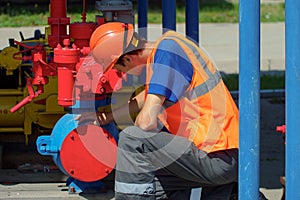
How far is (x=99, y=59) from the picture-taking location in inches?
A: 157

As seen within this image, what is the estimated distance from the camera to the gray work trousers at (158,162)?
3699 mm

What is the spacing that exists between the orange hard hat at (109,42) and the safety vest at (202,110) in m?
0.17

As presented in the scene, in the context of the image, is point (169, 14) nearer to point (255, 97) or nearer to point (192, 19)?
point (192, 19)

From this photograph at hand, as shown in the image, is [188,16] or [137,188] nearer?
[137,188]

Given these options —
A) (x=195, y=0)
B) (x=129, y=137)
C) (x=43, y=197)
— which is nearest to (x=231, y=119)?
(x=129, y=137)

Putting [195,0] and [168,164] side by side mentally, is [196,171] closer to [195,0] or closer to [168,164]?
[168,164]

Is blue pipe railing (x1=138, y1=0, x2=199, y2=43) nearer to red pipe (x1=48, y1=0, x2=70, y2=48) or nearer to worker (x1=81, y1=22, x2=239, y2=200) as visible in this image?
red pipe (x1=48, y1=0, x2=70, y2=48)

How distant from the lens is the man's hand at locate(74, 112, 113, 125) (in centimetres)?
427

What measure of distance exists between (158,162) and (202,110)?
0.32 m

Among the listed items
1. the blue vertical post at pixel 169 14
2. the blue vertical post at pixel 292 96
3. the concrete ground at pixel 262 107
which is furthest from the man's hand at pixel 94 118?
the blue vertical post at pixel 169 14

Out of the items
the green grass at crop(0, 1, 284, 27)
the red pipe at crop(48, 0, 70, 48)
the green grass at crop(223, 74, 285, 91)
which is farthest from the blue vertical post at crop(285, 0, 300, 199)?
the green grass at crop(0, 1, 284, 27)

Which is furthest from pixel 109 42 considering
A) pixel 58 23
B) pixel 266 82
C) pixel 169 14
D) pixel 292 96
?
pixel 266 82

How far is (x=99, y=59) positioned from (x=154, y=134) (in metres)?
0.53

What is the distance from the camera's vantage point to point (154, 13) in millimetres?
15453
